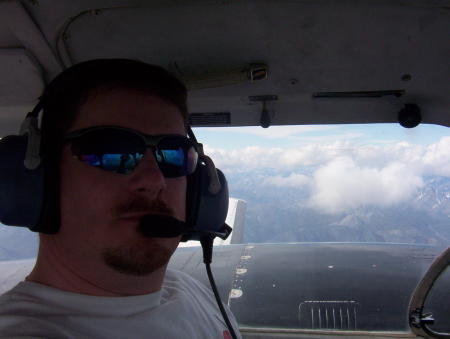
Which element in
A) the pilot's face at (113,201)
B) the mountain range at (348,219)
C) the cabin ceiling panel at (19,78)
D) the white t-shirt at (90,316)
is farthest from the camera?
the mountain range at (348,219)

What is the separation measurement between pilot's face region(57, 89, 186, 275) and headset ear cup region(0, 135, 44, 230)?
6cm

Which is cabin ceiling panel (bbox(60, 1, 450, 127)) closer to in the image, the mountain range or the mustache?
the mustache

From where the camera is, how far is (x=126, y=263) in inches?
31.5

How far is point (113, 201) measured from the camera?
0.80 m

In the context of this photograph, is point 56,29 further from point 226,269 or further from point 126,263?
point 226,269

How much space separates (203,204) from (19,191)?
494 millimetres

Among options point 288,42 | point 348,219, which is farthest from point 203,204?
point 348,219

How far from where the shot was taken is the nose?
0.83m

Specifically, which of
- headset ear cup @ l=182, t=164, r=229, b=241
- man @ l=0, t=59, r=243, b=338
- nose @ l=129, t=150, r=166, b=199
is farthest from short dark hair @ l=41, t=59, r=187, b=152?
headset ear cup @ l=182, t=164, r=229, b=241

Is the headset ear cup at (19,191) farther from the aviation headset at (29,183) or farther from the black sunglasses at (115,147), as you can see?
the black sunglasses at (115,147)

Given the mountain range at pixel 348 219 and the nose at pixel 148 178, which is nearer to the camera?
the nose at pixel 148 178

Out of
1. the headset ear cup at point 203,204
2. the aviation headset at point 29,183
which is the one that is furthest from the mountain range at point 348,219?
the aviation headset at point 29,183

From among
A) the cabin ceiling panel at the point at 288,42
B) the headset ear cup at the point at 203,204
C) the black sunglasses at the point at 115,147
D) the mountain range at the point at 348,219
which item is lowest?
the mountain range at the point at 348,219

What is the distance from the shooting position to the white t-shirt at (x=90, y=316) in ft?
2.19
